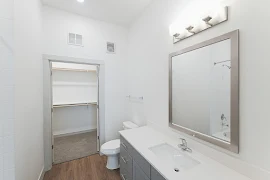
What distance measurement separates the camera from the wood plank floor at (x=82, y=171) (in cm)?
202

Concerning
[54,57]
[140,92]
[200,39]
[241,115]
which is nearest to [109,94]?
[140,92]

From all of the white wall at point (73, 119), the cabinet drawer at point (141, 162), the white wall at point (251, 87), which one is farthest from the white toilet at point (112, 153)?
the white wall at point (73, 119)

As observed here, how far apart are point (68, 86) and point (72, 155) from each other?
6.44ft

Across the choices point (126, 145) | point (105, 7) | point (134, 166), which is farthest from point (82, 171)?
point (105, 7)

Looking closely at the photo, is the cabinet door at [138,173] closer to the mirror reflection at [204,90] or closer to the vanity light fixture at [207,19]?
the mirror reflection at [204,90]

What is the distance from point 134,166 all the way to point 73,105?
9.20 feet

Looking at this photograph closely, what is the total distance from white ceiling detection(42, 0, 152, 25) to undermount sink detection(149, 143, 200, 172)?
229 cm

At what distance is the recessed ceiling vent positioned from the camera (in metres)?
2.40

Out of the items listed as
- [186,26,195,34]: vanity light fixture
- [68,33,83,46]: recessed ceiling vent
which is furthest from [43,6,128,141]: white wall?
[186,26,195,34]: vanity light fixture

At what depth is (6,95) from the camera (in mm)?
1055

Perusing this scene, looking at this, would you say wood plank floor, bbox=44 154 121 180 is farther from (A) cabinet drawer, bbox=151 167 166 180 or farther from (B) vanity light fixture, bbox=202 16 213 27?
(B) vanity light fixture, bbox=202 16 213 27

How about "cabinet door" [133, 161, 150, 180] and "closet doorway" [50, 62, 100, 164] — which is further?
"closet doorway" [50, 62, 100, 164]

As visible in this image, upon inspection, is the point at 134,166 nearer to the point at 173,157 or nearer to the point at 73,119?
the point at 173,157

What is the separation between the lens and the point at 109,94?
9.16 ft
